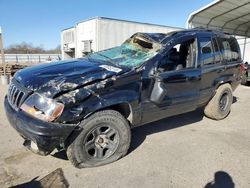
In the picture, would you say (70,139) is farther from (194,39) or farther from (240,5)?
(240,5)

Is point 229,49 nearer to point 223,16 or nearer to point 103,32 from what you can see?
point 103,32

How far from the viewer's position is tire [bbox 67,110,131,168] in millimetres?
3178

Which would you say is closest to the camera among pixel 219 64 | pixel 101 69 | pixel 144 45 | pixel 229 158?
pixel 101 69

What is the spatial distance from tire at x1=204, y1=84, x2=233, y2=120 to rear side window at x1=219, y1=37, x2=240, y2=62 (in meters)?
0.68

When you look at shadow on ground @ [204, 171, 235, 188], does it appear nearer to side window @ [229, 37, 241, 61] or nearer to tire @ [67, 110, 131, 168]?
tire @ [67, 110, 131, 168]

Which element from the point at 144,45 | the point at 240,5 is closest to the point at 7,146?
the point at 144,45

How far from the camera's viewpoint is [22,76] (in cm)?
350

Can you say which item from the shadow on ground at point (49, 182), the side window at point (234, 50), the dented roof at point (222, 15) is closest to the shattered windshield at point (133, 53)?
the shadow on ground at point (49, 182)

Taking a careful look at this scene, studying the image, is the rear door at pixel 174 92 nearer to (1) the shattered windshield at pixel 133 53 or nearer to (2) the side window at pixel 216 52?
(1) the shattered windshield at pixel 133 53

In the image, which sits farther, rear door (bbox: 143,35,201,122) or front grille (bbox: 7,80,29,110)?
rear door (bbox: 143,35,201,122)

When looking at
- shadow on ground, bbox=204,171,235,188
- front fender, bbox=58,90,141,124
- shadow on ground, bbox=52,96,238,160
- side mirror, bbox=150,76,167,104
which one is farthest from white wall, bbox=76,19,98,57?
shadow on ground, bbox=204,171,235,188

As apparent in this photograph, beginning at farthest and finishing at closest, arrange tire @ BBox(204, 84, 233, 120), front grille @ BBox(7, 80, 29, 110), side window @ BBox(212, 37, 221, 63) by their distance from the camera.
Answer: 1. tire @ BBox(204, 84, 233, 120)
2. side window @ BBox(212, 37, 221, 63)
3. front grille @ BBox(7, 80, 29, 110)

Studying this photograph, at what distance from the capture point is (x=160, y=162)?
3.62 meters

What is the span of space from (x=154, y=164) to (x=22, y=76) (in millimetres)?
2348
